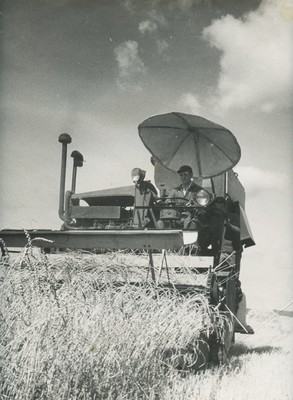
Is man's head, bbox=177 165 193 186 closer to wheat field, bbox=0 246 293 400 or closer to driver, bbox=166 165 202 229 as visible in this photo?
driver, bbox=166 165 202 229

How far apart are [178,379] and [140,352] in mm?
513

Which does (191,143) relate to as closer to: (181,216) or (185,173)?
(185,173)

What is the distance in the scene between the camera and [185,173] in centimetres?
568

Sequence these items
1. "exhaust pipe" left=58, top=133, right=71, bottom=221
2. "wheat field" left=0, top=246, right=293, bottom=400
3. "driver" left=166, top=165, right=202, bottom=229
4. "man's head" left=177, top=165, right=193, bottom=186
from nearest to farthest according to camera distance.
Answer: "wheat field" left=0, top=246, right=293, bottom=400, "driver" left=166, top=165, right=202, bottom=229, "man's head" left=177, top=165, right=193, bottom=186, "exhaust pipe" left=58, top=133, right=71, bottom=221

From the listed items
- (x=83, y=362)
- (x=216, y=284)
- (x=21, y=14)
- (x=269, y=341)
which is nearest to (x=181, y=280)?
(x=216, y=284)

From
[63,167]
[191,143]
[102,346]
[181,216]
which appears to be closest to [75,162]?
[63,167]

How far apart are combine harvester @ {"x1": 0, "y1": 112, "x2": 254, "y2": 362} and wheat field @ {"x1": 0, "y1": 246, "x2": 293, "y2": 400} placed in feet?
1.11

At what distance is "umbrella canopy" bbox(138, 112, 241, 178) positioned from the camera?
227 inches

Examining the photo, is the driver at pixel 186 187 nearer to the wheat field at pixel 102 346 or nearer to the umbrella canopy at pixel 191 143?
the umbrella canopy at pixel 191 143

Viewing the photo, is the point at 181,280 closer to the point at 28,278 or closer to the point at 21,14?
the point at 28,278

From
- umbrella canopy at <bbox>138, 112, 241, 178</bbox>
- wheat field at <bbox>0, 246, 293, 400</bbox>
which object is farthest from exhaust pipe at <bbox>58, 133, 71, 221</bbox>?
wheat field at <bbox>0, 246, 293, 400</bbox>

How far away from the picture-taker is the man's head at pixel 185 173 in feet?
18.6

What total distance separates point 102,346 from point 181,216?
8.70ft

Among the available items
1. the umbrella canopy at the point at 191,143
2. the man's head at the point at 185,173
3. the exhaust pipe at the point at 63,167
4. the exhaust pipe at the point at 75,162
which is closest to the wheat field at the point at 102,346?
the man's head at the point at 185,173
